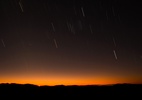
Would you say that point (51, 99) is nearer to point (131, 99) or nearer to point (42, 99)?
point (42, 99)

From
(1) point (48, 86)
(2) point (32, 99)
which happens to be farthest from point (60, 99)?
(1) point (48, 86)

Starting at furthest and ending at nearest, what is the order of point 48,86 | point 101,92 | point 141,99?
point 48,86 → point 101,92 → point 141,99

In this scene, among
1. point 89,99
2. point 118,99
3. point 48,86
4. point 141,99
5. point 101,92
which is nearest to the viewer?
point 141,99

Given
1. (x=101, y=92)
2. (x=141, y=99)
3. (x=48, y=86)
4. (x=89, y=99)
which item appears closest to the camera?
(x=141, y=99)

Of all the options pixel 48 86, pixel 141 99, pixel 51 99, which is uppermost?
pixel 48 86

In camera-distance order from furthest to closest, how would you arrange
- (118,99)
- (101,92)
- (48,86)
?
(48,86) → (101,92) → (118,99)

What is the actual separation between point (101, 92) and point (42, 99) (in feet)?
39.0

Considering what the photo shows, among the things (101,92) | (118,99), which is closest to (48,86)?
(101,92)

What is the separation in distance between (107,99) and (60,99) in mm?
7369

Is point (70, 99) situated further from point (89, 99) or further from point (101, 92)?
point (101, 92)

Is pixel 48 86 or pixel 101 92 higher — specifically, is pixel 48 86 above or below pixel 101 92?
above

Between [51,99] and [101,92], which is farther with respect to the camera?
[101,92]

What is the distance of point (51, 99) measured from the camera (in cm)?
Result: 3422

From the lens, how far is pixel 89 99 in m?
33.6
